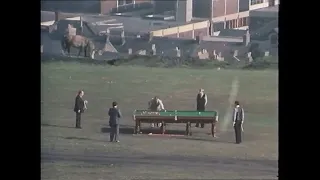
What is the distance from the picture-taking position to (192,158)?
2.60 meters

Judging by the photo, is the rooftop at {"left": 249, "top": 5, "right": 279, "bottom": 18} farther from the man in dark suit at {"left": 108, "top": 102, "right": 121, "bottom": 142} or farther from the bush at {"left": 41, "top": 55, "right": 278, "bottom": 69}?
the man in dark suit at {"left": 108, "top": 102, "right": 121, "bottom": 142}

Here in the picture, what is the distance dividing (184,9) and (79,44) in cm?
48

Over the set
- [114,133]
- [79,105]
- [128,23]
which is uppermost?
[128,23]

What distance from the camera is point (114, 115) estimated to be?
2629mm

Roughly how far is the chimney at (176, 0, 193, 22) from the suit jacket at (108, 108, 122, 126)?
487 millimetres

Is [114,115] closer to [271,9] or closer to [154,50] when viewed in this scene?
[154,50]

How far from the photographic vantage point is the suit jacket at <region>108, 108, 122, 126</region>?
2.63m

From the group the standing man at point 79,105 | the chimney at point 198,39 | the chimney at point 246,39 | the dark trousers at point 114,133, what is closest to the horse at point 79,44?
the standing man at point 79,105

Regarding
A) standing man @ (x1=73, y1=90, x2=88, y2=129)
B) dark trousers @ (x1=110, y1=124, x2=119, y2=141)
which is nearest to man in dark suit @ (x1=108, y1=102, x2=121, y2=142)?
dark trousers @ (x1=110, y1=124, x2=119, y2=141)

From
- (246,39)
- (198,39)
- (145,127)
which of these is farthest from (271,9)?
(145,127)

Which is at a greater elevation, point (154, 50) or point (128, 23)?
point (128, 23)

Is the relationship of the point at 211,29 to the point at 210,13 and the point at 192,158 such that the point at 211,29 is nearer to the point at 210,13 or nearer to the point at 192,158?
the point at 210,13
